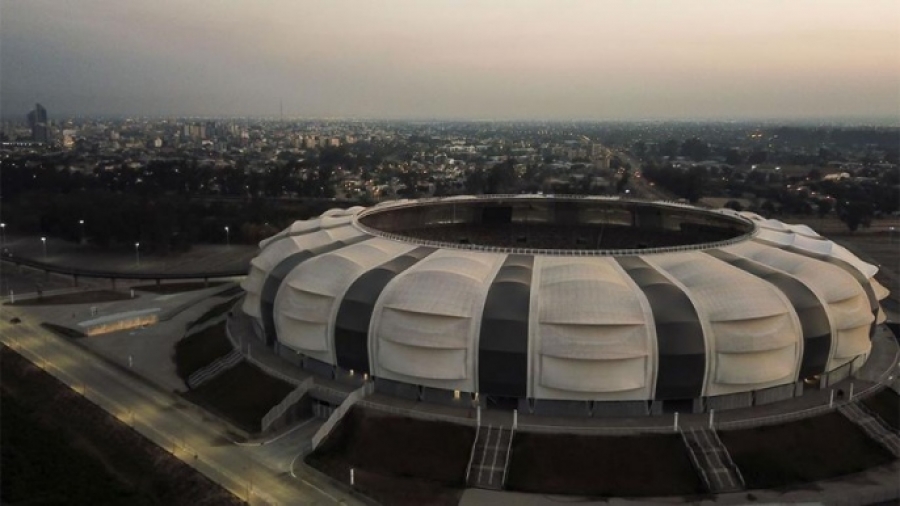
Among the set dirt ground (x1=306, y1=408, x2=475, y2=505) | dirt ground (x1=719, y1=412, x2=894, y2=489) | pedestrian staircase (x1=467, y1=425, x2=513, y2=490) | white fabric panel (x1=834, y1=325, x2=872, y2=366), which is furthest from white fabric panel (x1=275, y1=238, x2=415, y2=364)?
white fabric panel (x1=834, y1=325, x2=872, y2=366)

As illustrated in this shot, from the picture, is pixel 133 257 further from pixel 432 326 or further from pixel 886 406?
pixel 886 406

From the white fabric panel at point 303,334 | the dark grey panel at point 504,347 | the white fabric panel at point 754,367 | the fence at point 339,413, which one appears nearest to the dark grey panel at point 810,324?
the white fabric panel at point 754,367

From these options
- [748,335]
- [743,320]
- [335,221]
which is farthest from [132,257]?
[748,335]

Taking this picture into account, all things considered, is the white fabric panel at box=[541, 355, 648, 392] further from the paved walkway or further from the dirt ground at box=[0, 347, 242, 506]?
the paved walkway

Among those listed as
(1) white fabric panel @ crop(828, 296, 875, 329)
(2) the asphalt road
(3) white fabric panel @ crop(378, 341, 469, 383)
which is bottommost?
(2) the asphalt road

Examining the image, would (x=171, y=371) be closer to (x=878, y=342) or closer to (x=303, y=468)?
(x=303, y=468)

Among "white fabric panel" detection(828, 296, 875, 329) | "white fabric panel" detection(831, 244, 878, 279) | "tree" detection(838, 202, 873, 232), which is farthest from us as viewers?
"tree" detection(838, 202, 873, 232)
